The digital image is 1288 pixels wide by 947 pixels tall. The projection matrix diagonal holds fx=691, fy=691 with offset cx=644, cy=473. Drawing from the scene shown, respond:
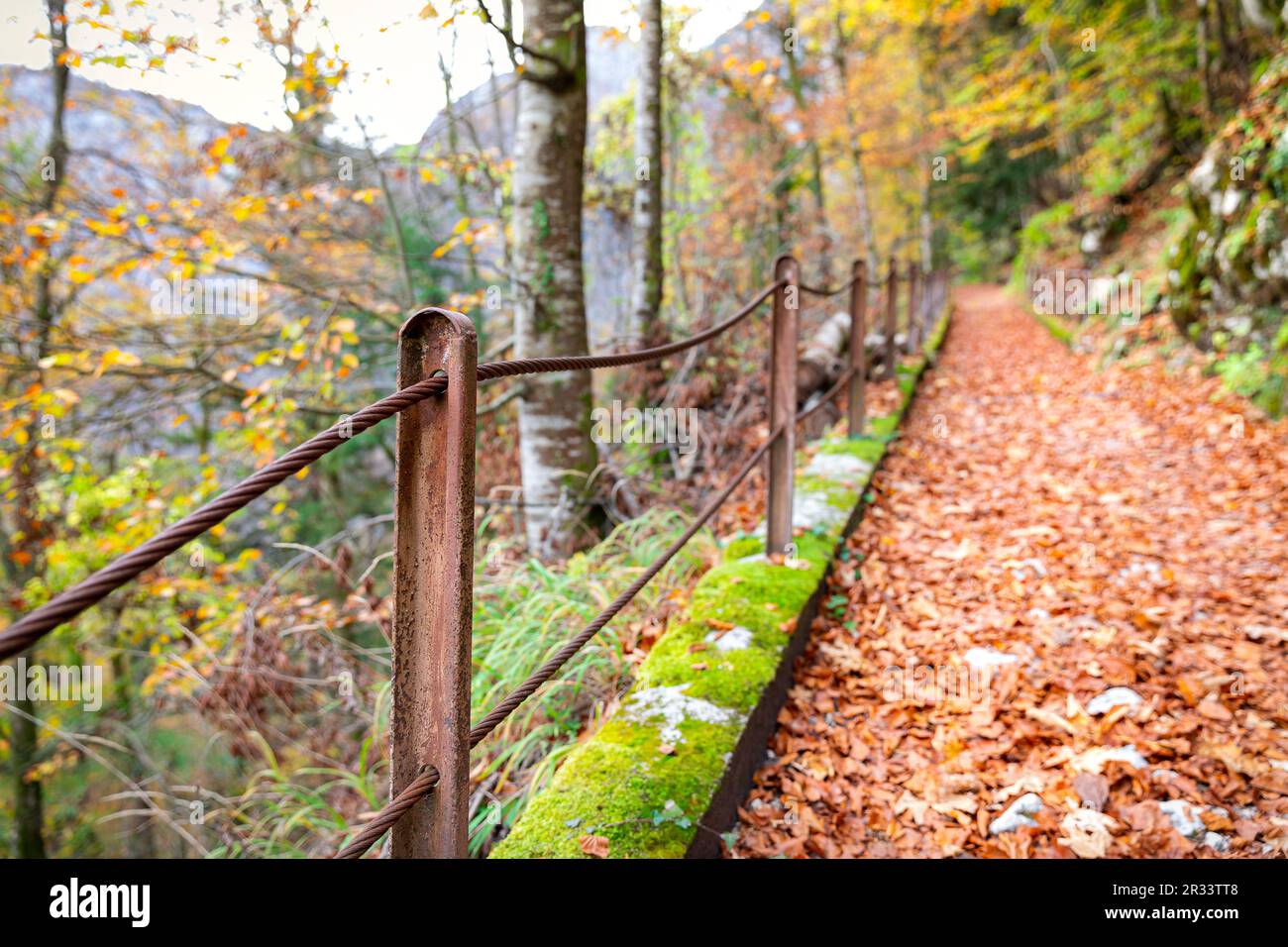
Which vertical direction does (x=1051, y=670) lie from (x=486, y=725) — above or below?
below

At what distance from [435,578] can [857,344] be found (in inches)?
180

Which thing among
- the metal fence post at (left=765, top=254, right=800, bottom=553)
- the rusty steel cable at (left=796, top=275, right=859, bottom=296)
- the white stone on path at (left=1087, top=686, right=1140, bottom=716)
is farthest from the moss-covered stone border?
the rusty steel cable at (left=796, top=275, right=859, bottom=296)

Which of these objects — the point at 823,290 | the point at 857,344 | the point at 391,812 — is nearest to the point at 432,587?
the point at 391,812

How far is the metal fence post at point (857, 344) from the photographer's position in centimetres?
516

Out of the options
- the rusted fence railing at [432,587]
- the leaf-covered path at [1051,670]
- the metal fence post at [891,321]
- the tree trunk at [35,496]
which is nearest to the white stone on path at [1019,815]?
the leaf-covered path at [1051,670]

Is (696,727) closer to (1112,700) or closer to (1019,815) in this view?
(1019,815)

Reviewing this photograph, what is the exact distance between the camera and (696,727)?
81.4 inches

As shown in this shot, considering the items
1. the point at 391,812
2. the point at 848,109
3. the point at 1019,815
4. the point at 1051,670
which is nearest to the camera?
the point at 391,812

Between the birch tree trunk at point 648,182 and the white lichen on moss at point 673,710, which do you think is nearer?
the white lichen on moss at point 673,710

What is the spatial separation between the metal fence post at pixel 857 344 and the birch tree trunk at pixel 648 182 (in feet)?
5.70

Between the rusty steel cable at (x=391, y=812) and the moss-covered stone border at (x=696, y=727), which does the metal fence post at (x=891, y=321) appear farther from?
the rusty steel cable at (x=391, y=812)

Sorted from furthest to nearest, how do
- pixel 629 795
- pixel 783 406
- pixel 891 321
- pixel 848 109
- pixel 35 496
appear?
pixel 848 109 < pixel 891 321 < pixel 35 496 < pixel 783 406 < pixel 629 795

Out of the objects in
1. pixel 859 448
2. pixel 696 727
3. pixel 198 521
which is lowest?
pixel 696 727

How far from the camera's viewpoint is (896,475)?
5.08 metres
